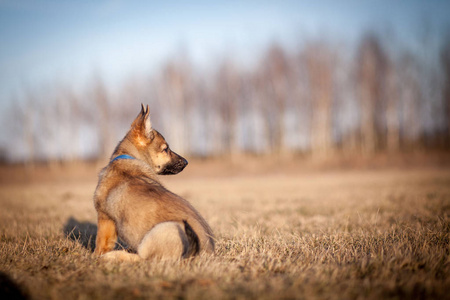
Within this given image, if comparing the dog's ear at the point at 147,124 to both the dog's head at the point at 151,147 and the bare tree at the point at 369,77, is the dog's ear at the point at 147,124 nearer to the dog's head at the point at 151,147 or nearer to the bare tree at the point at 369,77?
the dog's head at the point at 151,147

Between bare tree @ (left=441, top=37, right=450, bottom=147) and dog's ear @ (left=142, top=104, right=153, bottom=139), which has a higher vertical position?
bare tree @ (left=441, top=37, right=450, bottom=147)

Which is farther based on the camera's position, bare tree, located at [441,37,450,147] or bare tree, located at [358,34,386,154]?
bare tree, located at [441,37,450,147]

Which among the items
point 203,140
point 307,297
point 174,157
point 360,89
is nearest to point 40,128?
point 203,140

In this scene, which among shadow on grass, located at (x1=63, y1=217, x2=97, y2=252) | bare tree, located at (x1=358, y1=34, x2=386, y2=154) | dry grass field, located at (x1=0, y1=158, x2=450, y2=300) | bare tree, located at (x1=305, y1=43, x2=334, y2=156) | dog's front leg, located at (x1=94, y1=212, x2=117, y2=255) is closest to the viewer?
dry grass field, located at (x1=0, y1=158, x2=450, y2=300)

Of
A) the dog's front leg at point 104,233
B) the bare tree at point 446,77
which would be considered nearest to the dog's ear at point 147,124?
the dog's front leg at point 104,233

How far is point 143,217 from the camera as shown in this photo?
3.47 m

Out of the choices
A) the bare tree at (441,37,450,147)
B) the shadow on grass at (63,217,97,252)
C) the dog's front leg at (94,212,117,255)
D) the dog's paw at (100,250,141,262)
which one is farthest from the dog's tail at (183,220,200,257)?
the bare tree at (441,37,450,147)

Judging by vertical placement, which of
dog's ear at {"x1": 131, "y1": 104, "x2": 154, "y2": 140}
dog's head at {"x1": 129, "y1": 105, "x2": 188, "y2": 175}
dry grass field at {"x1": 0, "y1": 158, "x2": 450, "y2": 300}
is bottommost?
dry grass field at {"x1": 0, "y1": 158, "x2": 450, "y2": 300}

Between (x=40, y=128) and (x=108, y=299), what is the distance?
151 feet

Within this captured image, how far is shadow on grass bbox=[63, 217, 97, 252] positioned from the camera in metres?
4.93

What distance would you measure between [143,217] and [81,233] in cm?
299

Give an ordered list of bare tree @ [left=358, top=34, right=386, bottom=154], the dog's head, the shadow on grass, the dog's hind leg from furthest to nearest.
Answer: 1. bare tree @ [left=358, top=34, right=386, bottom=154]
2. the shadow on grass
3. the dog's head
4. the dog's hind leg

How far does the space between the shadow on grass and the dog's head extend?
1550 millimetres

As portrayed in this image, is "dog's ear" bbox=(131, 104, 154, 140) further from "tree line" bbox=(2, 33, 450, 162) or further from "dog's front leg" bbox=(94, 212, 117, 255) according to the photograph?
"tree line" bbox=(2, 33, 450, 162)
